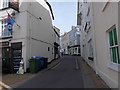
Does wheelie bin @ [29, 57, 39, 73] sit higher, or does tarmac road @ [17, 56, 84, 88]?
wheelie bin @ [29, 57, 39, 73]

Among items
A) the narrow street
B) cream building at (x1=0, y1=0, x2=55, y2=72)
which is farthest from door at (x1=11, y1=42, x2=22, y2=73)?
the narrow street

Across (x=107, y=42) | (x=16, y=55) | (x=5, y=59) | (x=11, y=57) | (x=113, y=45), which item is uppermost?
(x=107, y=42)

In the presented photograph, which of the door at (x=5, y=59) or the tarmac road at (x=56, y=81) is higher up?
the door at (x=5, y=59)

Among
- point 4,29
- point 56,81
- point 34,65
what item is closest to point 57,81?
point 56,81

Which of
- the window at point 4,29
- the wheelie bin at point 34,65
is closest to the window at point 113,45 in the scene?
the wheelie bin at point 34,65

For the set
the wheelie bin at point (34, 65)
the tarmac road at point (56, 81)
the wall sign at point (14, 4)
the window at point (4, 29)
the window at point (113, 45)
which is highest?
the wall sign at point (14, 4)

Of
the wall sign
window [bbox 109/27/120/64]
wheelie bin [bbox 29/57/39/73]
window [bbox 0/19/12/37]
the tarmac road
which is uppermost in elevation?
the wall sign

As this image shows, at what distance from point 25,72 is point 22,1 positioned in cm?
690

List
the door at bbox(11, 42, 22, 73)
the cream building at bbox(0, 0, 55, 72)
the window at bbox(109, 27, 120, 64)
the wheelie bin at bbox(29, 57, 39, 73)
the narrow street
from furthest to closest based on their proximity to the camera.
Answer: the door at bbox(11, 42, 22, 73)
the cream building at bbox(0, 0, 55, 72)
the wheelie bin at bbox(29, 57, 39, 73)
the narrow street
the window at bbox(109, 27, 120, 64)

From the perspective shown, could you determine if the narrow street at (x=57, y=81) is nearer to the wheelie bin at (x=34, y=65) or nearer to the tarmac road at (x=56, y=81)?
the tarmac road at (x=56, y=81)

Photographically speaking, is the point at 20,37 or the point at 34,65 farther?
the point at 20,37

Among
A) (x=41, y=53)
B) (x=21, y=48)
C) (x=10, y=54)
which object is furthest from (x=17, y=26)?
(x=41, y=53)

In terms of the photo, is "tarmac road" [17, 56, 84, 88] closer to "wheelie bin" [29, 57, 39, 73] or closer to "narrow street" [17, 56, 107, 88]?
"narrow street" [17, 56, 107, 88]

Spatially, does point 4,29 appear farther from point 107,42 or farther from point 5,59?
point 107,42
